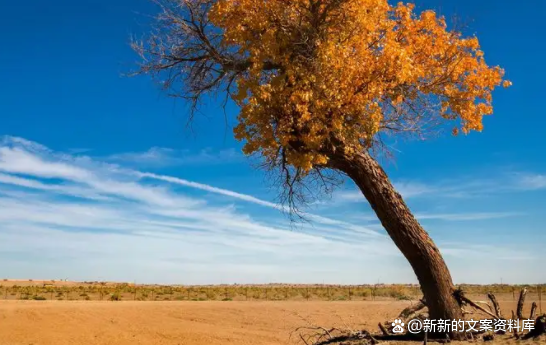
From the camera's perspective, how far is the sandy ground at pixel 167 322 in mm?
27344

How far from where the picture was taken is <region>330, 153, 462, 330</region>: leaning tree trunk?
1186 centimetres

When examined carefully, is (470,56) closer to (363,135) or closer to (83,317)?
(363,135)

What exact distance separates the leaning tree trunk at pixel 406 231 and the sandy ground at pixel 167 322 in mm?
A: 15378

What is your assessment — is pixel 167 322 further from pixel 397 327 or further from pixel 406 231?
pixel 406 231

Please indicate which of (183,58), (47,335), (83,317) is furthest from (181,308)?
(183,58)

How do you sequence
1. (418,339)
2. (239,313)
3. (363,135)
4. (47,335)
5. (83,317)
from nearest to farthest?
(363,135) → (418,339) → (47,335) → (83,317) → (239,313)

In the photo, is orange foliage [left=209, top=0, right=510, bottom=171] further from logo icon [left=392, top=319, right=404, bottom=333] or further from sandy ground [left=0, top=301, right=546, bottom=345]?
sandy ground [left=0, top=301, right=546, bottom=345]

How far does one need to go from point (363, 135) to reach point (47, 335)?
23015 millimetres

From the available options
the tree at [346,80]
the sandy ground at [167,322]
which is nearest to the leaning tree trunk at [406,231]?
the tree at [346,80]

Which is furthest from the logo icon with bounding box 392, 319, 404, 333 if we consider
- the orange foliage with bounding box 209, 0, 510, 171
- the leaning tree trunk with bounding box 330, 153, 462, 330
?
the orange foliage with bounding box 209, 0, 510, 171

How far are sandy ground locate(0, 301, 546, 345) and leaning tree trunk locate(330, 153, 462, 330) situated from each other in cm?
1538

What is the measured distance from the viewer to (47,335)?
90.4ft

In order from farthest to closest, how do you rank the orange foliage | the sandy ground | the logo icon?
the sandy ground, the logo icon, the orange foliage

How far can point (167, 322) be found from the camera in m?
32.8
